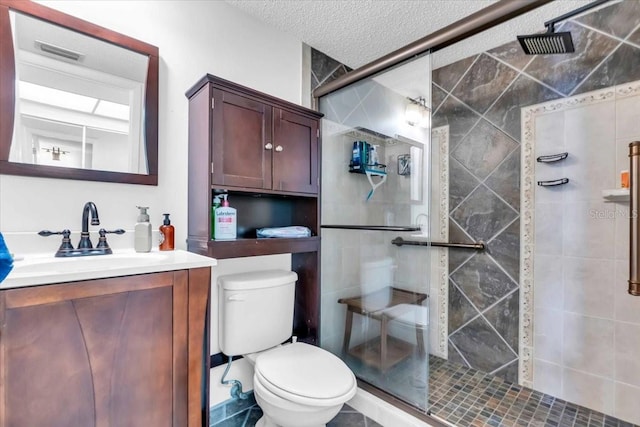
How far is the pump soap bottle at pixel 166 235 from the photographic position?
4.64 ft

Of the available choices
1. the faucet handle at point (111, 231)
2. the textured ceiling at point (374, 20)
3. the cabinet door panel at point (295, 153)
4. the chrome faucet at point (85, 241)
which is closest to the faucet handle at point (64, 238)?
the chrome faucet at point (85, 241)

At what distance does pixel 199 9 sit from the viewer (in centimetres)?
159

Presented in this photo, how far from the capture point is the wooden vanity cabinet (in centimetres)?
82

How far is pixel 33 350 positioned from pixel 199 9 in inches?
64.4

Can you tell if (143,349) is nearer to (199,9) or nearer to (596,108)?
(199,9)

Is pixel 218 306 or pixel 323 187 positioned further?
pixel 323 187

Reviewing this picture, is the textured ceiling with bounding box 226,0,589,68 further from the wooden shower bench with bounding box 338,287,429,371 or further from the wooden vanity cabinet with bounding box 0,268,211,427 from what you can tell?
the wooden shower bench with bounding box 338,287,429,371

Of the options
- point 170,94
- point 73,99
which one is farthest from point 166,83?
point 73,99

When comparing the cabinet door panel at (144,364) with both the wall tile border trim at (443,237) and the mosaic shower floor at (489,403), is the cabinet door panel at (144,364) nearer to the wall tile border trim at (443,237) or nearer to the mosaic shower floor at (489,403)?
the mosaic shower floor at (489,403)

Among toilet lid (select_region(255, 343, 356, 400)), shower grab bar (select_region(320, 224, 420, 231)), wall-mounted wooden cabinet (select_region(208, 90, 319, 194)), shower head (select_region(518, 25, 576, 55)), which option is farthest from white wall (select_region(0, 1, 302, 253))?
shower head (select_region(518, 25, 576, 55))

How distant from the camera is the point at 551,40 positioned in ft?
4.45

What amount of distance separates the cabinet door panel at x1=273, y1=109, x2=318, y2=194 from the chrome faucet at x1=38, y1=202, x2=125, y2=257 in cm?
78

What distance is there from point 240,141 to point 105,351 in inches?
39.0

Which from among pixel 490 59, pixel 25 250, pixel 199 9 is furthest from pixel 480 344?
pixel 199 9
